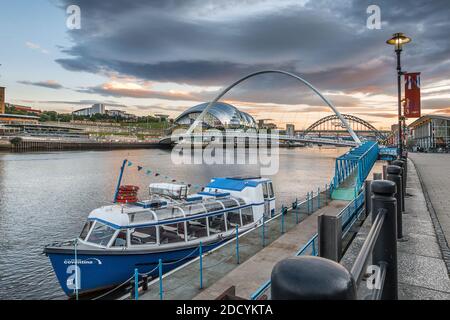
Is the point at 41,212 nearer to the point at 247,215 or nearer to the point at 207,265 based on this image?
the point at 247,215

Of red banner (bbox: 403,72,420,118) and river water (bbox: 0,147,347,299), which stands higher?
red banner (bbox: 403,72,420,118)

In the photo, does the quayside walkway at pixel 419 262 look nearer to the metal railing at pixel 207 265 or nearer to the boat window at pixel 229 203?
the metal railing at pixel 207 265

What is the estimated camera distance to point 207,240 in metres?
15.0

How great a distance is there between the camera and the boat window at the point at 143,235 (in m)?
12.9

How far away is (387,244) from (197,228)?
40.5 feet

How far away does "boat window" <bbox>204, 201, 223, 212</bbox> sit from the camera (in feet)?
50.8

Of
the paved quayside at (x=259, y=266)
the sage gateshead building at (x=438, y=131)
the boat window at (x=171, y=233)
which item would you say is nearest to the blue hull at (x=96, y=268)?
the boat window at (x=171, y=233)

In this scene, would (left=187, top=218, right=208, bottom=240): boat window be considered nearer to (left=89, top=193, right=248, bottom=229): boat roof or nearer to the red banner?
(left=89, top=193, right=248, bottom=229): boat roof

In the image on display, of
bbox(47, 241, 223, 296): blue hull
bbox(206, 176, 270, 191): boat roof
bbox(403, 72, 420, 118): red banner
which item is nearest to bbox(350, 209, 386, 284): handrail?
bbox(47, 241, 223, 296): blue hull

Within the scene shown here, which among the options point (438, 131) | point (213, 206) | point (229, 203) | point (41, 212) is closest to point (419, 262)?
point (213, 206)

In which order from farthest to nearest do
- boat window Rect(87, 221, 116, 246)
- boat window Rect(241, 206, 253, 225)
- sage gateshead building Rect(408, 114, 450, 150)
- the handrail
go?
sage gateshead building Rect(408, 114, 450, 150) → boat window Rect(241, 206, 253, 225) → boat window Rect(87, 221, 116, 246) → the handrail

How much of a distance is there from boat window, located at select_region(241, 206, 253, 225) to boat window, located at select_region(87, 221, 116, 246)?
7.79 m

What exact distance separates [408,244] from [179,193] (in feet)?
40.1
